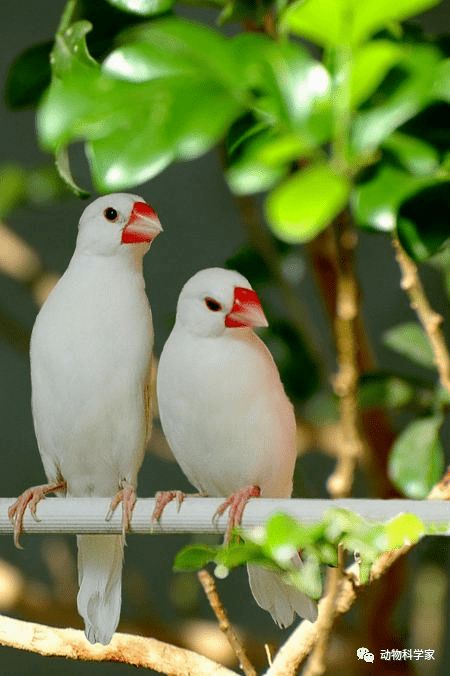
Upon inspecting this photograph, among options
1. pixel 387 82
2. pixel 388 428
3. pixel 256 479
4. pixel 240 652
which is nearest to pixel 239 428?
pixel 256 479

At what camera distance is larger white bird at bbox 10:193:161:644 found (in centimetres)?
67

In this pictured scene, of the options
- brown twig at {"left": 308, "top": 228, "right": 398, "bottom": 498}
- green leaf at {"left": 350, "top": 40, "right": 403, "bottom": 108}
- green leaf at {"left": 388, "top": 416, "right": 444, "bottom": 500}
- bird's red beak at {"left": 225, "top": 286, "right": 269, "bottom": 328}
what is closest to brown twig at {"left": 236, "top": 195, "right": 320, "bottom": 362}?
brown twig at {"left": 308, "top": 228, "right": 398, "bottom": 498}

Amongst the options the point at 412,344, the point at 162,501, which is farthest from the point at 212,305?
the point at 412,344

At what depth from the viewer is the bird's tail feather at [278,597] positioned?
71 cm

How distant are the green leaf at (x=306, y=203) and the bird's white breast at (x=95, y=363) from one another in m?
0.40

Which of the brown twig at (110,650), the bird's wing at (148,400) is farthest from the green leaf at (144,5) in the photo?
the brown twig at (110,650)

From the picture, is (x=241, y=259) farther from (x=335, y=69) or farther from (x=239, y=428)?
(x=335, y=69)

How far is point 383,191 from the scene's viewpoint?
0.38m

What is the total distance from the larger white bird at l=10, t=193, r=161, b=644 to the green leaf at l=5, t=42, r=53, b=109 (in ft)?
0.38

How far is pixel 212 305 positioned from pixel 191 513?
5.6 inches

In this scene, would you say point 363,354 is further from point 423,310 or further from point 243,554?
point 243,554

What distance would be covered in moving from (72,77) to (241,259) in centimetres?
70

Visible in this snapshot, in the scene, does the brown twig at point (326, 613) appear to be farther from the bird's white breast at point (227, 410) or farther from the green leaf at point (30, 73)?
the green leaf at point (30, 73)

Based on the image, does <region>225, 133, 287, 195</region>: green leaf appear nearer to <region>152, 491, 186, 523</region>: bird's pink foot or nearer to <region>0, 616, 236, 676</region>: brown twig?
<region>152, 491, 186, 523</region>: bird's pink foot
